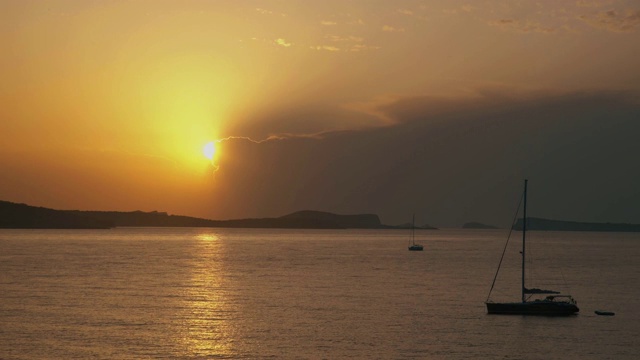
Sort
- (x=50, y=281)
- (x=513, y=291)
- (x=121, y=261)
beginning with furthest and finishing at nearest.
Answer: (x=121, y=261)
(x=50, y=281)
(x=513, y=291)

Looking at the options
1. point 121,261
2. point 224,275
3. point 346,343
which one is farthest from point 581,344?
point 121,261

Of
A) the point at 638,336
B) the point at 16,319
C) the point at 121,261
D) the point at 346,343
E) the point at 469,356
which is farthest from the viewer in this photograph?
the point at 121,261

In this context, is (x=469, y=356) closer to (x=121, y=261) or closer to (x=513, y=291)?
(x=513, y=291)

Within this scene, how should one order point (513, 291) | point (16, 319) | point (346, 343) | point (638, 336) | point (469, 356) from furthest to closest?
point (513, 291)
point (16, 319)
point (638, 336)
point (346, 343)
point (469, 356)

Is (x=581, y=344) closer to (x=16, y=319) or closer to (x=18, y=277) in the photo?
(x=16, y=319)

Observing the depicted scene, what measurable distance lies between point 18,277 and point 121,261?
46.6 meters

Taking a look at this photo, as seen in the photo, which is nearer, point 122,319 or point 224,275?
point 122,319

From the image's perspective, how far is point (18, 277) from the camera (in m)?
116

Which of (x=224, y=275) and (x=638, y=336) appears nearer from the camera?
(x=638, y=336)

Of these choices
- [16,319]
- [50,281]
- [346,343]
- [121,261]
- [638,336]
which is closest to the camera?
[346,343]

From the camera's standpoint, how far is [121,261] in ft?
532

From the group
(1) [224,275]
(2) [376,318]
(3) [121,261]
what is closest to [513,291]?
(2) [376,318]

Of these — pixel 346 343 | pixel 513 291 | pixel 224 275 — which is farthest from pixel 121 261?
pixel 346 343

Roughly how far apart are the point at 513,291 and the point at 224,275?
48037 millimetres
